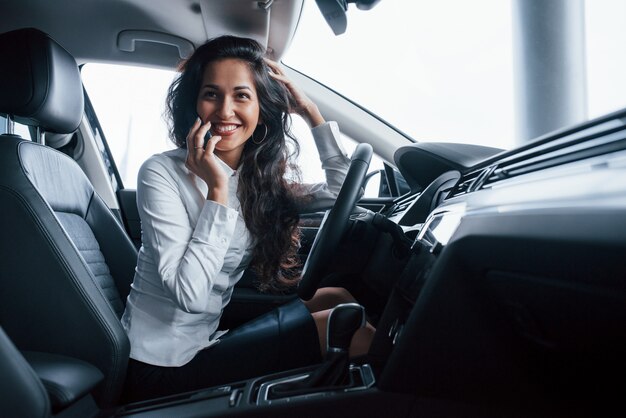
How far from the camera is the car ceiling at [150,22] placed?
161cm

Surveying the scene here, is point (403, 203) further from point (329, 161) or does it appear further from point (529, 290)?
point (529, 290)

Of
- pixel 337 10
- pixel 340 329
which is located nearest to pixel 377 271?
pixel 340 329

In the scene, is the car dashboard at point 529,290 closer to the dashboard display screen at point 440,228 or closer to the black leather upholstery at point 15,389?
the dashboard display screen at point 440,228

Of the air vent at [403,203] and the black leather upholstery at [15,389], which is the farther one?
the air vent at [403,203]

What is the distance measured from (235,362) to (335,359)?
0.88ft

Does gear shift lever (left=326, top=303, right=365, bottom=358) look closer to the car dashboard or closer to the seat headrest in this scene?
the car dashboard

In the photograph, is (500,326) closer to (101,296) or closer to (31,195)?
(101,296)

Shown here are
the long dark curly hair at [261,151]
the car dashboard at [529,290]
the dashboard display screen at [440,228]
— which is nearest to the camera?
the car dashboard at [529,290]

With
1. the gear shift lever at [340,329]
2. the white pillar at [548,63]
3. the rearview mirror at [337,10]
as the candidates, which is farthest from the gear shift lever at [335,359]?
the white pillar at [548,63]

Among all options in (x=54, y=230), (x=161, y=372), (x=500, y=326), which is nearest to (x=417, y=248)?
(x=500, y=326)

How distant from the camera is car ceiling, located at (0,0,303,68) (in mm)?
1614

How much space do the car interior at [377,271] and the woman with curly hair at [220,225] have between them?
9cm

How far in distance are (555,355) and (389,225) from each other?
46 centimetres

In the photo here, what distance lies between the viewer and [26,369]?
34.0 inches
